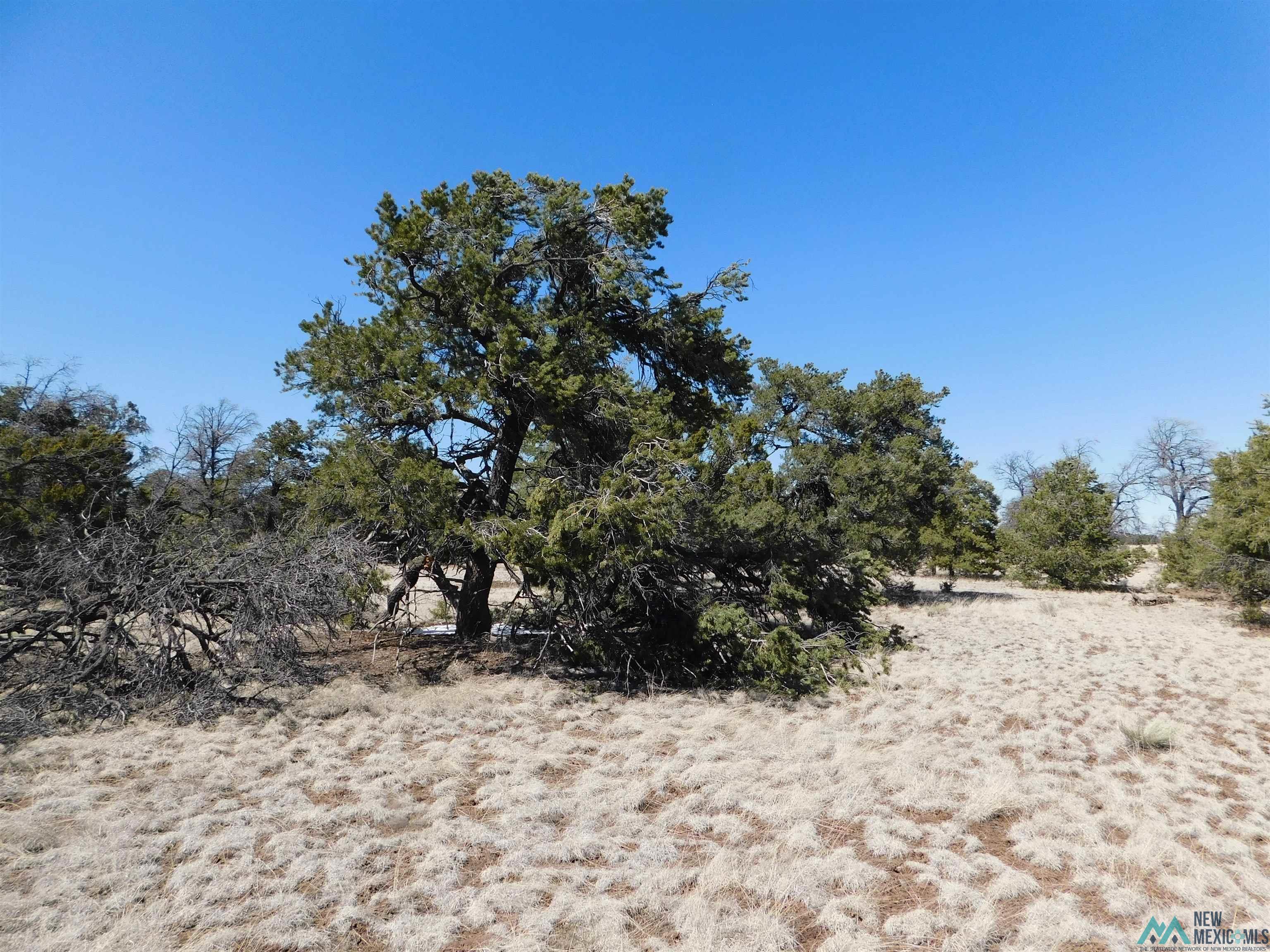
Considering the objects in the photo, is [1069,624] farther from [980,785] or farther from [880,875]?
[880,875]

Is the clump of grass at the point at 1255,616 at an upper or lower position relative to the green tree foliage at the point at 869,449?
lower

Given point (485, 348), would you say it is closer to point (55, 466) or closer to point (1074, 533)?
point (55, 466)

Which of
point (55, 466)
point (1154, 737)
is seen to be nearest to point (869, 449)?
point (1154, 737)

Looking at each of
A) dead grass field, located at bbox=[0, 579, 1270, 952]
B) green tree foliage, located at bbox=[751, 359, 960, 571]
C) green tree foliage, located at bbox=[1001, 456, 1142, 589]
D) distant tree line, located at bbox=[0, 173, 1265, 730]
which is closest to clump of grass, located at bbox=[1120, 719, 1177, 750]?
dead grass field, located at bbox=[0, 579, 1270, 952]

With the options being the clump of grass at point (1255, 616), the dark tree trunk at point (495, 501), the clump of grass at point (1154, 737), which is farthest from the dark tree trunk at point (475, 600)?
the clump of grass at point (1255, 616)

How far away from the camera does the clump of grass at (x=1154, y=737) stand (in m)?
7.42

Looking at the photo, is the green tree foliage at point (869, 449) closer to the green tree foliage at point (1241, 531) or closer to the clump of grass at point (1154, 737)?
the green tree foliage at point (1241, 531)

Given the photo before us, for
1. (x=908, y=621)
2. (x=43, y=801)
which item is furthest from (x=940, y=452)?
(x=43, y=801)

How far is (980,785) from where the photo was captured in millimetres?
6176

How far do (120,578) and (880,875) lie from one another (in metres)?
8.85

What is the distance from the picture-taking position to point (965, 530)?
27016 mm

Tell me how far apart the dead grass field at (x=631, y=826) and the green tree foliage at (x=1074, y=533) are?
60.3 feet

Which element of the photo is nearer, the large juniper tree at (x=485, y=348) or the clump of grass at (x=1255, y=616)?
the large juniper tree at (x=485, y=348)

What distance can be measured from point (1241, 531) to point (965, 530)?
11.0 metres
